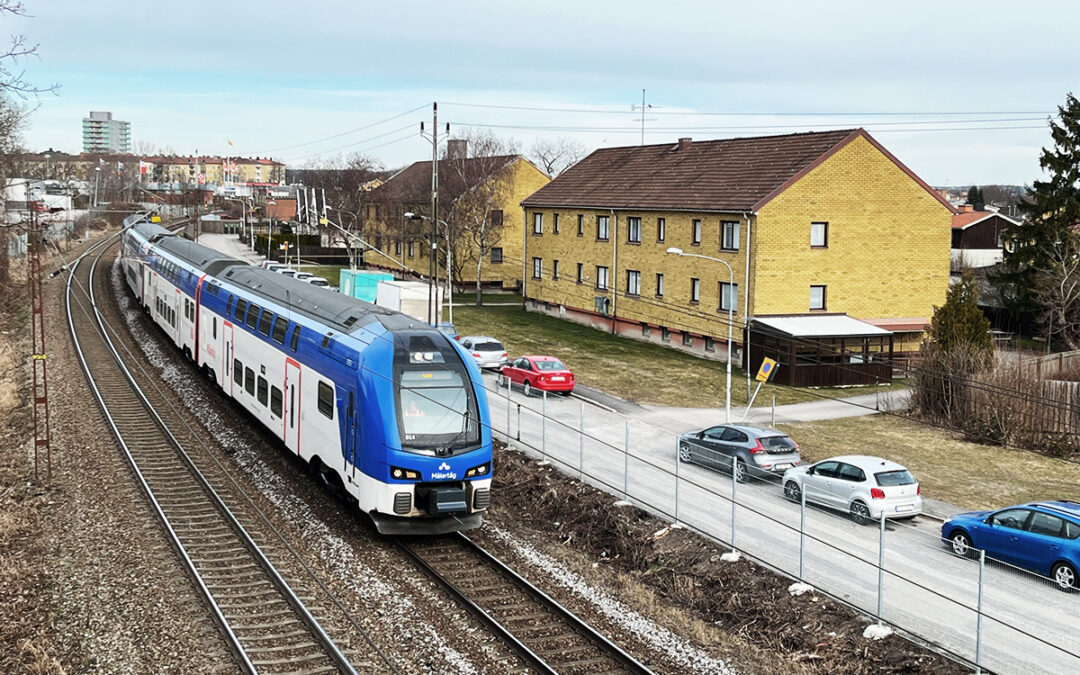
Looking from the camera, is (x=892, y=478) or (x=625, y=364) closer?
(x=892, y=478)

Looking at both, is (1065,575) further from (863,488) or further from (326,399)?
(326,399)

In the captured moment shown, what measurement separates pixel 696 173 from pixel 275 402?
3149cm

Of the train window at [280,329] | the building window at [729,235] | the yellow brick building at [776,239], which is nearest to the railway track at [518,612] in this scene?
the train window at [280,329]

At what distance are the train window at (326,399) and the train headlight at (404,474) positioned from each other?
2.48 metres

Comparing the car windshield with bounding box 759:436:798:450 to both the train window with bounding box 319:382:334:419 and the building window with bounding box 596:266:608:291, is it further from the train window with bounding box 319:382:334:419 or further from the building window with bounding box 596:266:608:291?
the building window with bounding box 596:266:608:291

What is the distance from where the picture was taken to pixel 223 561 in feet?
56.9

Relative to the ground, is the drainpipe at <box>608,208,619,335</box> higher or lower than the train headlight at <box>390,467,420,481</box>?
higher

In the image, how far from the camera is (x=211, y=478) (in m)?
22.5

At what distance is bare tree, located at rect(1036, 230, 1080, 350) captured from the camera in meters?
49.2

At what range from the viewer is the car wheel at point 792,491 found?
2283cm

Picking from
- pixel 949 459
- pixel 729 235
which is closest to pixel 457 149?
pixel 729 235

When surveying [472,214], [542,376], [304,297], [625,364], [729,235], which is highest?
[472,214]

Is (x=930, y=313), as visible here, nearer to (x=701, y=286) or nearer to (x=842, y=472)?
(x=701, y=286)

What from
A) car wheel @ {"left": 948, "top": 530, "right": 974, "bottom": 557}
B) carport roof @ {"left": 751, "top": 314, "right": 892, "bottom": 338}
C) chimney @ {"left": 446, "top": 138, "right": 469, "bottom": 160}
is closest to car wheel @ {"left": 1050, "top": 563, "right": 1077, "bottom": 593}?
car wheel @ {"left": 948, "top": 530, "right": 974, "bottom": 557}
